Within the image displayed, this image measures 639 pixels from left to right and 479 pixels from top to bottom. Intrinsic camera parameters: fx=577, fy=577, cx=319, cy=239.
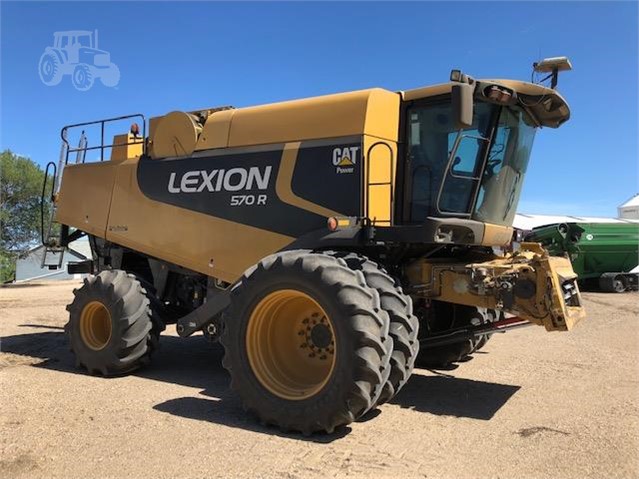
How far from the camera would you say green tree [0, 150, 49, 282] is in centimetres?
3005

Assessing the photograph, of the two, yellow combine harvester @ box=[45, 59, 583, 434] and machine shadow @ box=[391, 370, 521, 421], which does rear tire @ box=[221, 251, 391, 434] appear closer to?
yellow combine harvester @ box=[45, 59, 583, 434]

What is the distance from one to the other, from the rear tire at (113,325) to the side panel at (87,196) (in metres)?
1.32

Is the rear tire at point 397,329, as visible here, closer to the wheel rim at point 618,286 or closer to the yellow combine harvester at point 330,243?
the yellow combine harvester at point 330,243

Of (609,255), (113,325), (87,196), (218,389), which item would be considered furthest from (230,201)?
(609,255)

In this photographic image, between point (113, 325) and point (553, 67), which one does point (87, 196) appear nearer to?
point (113, 325)

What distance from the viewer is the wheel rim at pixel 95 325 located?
7.34m

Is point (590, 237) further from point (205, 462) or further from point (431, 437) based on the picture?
point (205, 462)

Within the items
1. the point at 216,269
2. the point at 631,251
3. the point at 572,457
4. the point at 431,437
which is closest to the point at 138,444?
the point at 431,437

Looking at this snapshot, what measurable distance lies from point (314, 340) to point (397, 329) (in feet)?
2.98

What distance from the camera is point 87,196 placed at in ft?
28.2

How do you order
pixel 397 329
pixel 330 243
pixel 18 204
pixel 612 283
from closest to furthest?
1. pixel 397 329
2. pixel 330 243
3. pixel 612 283
4. pixel 18 204

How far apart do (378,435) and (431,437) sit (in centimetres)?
43

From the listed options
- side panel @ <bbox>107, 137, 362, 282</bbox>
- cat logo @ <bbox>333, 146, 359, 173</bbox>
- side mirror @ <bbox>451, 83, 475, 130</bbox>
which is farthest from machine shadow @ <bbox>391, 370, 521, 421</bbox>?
side mirror @ <bbox>451, 83, 475, 130</bbox>

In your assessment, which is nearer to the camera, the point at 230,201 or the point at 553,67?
the point at 553,67
